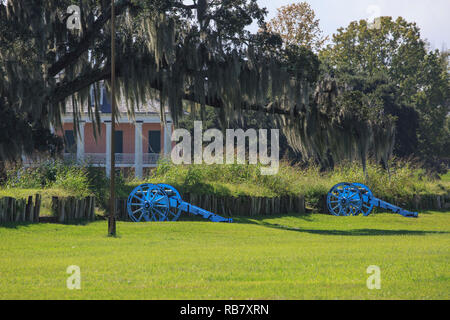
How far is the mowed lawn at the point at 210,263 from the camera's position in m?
6.52

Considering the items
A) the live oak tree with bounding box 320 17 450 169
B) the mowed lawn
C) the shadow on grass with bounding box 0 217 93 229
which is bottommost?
the mowed lawn

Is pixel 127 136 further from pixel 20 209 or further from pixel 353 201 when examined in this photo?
pixel 20 209

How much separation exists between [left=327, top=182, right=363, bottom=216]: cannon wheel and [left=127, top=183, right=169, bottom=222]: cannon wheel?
7.01 m

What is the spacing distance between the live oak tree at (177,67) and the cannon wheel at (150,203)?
2.33 metres

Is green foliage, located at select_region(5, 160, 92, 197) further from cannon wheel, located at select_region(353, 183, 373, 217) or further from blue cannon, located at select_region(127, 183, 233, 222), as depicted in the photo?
cannon wheel, located at select_region(353, 183, 373, 217)

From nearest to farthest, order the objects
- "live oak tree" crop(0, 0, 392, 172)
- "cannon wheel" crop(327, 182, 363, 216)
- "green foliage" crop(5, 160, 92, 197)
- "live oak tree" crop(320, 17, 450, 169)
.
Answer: "live oak tree" crop(0, 0, 392, 172), "green foliage" crop(5, 160, 92, 197), "cannon wheel" crop(327, 182, 363, 216), "live oak tree" crop(320, 17, 450, 169)

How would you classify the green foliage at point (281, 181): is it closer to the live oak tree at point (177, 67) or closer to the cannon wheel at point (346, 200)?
the cannon wheel at point (346, 200)

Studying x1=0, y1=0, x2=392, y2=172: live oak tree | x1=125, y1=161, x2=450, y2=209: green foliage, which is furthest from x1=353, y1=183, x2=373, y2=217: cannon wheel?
x1=0, y1=0, x2=392, y2=172: live oak tree

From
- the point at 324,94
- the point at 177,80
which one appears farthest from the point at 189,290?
the point at 324,94

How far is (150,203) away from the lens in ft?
61.1

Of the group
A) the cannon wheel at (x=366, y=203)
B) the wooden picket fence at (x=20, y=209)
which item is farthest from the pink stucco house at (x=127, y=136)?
the wooden picket fence at (x=20, y=209)

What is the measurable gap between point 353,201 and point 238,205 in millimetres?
4727

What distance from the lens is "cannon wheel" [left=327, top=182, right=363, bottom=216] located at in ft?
73.9
